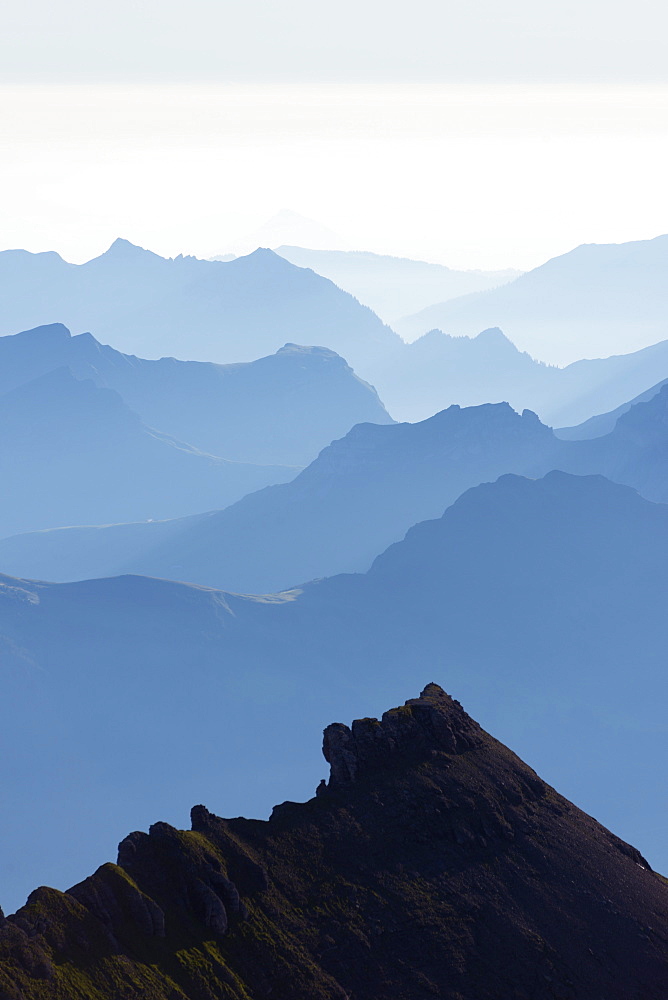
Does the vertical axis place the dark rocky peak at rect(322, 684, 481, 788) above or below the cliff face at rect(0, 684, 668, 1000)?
above

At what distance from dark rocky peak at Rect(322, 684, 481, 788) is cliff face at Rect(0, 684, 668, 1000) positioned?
0.34ft

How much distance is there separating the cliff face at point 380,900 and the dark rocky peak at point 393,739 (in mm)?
103

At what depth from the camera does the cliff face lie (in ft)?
156

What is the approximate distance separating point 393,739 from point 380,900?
1069cm

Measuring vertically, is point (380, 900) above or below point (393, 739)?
below

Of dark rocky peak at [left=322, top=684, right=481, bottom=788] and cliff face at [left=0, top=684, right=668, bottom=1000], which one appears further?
dark rocky peak at [left=322, top=684, right=481, bottom=788]

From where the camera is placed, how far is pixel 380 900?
57000mm

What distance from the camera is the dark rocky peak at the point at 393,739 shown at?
6444 cm

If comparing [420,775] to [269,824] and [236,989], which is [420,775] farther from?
[236,989]

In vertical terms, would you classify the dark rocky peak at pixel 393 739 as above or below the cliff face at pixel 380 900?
above

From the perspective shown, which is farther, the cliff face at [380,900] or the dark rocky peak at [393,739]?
the dark rocky peak at [393,739]

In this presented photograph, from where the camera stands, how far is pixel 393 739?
66.1 meters

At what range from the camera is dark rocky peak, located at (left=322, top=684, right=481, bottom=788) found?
64438 mm

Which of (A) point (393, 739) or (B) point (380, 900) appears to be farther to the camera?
(A) point (393, 739)
